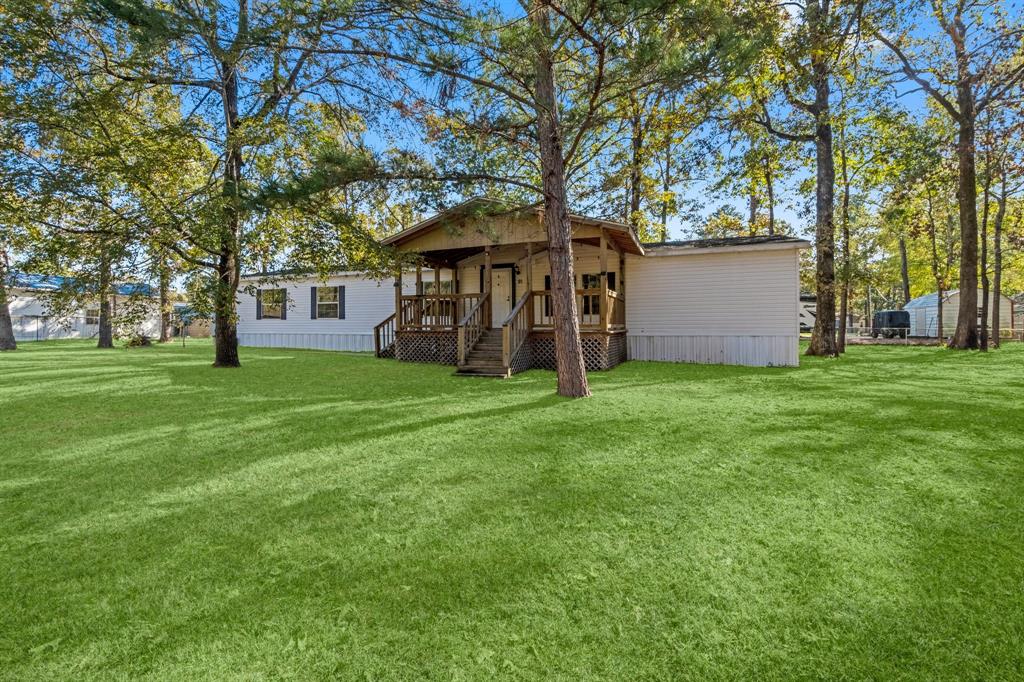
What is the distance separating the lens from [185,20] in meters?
5.02

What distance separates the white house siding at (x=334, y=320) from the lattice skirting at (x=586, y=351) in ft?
20.2

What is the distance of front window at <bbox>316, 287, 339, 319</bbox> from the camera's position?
19.0 metres

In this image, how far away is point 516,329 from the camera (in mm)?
11211

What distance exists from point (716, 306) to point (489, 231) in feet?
24.8

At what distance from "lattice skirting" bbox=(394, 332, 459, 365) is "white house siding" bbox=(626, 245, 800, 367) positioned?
17.3ft

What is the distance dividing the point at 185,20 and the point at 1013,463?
29.4 feet

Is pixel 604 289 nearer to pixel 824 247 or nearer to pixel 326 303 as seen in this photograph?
pixel 824 247

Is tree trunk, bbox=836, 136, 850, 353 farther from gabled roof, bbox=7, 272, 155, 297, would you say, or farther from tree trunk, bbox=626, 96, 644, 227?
gabled roof, bbox=7, 272, 155, 297

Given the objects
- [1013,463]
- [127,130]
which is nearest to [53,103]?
[127,130]

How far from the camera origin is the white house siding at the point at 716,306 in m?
12.3

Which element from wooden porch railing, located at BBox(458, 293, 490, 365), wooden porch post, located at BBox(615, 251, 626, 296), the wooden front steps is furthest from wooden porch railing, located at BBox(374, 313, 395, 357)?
wooden porch post, located at BBox(615, 251, 626, 296)

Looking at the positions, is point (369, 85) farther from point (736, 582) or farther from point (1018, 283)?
point (1018, 283)

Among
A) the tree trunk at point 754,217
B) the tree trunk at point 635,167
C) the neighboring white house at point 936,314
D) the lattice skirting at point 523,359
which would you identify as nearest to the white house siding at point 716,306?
the lattice skirting at point 523,359

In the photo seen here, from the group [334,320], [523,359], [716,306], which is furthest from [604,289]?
[334,320]
